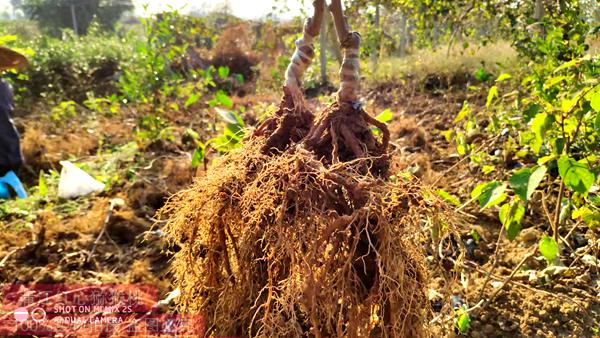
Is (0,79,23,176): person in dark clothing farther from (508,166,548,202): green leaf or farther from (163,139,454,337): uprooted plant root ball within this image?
(508,166,548,202): green leaf

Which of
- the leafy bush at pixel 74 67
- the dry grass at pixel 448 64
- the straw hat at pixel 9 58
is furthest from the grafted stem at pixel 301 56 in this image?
the leafy bush at pixel 74 67

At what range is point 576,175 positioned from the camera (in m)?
0.92

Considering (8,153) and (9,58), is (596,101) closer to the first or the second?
(9,58)

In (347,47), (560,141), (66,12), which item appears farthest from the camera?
(66,12)

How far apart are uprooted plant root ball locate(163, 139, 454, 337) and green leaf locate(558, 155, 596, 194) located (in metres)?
0.34

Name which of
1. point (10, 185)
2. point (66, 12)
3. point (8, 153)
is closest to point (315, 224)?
point (10, 185)

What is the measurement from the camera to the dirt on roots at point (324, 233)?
851 mm

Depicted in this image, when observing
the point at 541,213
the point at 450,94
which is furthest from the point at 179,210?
the point at 450,94

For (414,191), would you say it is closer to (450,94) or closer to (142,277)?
(142,277)

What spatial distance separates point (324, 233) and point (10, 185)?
2788 mm

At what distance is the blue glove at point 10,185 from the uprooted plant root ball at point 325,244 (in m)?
2.38

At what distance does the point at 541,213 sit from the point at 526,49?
2103mm

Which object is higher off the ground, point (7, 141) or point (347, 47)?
point (347, 47)

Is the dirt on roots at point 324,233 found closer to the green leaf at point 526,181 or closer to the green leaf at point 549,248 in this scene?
the green leaf at point 526,181
